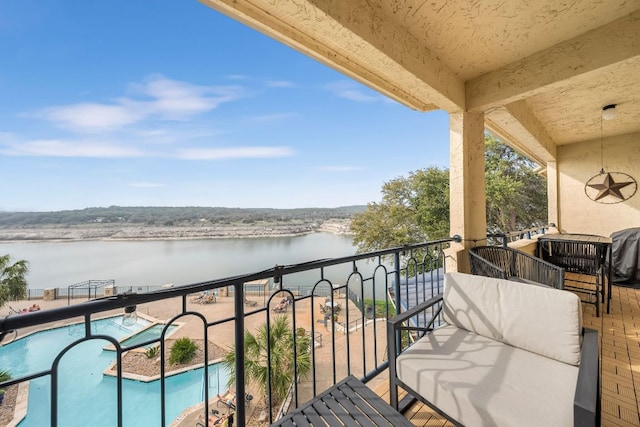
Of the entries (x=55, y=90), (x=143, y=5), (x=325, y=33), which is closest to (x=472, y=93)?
(x=325, y=33)

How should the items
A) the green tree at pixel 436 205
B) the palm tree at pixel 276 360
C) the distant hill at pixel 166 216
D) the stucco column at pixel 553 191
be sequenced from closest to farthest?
the stucco column at pixel 553 191 < the palm tree at pixel 276 360 < the green tree at pixel 436 205 < the distant hill at pixel 166 216

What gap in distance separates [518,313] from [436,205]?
1177cm

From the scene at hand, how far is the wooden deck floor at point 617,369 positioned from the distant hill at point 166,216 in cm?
1744

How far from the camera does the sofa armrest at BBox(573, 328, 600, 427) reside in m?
0.86

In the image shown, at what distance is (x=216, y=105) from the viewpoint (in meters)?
33.1

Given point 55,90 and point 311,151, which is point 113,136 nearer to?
point 55,90

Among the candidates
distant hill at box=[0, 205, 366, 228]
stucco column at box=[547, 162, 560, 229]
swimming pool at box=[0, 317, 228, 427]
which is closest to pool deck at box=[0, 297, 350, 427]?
swimming pool at box=[0, 317, 228, 427]

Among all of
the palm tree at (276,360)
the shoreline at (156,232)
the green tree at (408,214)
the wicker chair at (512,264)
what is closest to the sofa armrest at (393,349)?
the wicker chair at (512,264)

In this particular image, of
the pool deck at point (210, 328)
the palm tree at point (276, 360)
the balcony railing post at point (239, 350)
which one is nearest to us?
the balcony railing post at point (239, 350)

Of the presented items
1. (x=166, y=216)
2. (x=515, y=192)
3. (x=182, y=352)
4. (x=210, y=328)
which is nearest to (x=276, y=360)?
(x=210, y=328)

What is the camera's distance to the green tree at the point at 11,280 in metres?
16.0

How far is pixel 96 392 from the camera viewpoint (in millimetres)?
9938

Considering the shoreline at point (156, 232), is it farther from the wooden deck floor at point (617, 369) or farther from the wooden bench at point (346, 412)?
the wooden bench at point (346, 412)

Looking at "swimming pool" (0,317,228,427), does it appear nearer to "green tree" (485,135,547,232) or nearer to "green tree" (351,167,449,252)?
"green tree" (351,167,449,252)
